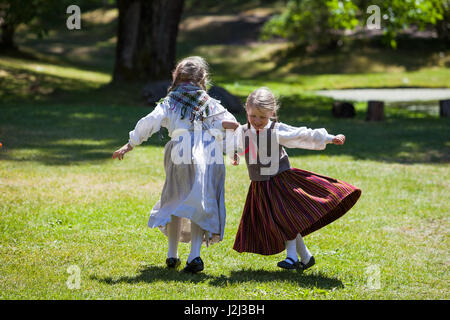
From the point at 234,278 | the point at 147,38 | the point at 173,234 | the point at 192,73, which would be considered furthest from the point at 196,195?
the point at 147,38

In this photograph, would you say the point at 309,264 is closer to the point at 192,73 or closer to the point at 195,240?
the point at 195,240

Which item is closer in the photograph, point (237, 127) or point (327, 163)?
point (237, 127)

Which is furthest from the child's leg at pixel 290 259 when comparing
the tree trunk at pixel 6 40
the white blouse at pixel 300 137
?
the tree trunk at pixel 6 40

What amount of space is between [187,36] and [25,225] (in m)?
31.7

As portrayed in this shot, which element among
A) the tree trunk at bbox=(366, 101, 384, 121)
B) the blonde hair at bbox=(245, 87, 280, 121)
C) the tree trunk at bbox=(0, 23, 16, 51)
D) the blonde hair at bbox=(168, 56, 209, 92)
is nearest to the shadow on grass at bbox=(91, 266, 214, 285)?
the blonde hair at bbox=(245, 87, 280, 121)

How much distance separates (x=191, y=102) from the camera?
523 centimetres

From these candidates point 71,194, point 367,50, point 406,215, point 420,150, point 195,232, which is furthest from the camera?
point 367,50

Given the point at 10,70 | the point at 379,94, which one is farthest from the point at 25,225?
the point at 379,94

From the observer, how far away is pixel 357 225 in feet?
23.4

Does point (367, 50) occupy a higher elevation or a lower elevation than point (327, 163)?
higher

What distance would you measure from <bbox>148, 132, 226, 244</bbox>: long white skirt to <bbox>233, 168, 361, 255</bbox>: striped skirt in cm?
27

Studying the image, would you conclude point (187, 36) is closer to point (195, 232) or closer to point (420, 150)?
point (420, 150)

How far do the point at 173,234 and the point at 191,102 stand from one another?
3.63 ft

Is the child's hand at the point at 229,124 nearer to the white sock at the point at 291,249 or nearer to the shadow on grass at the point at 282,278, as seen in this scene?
the white sock at the point at 291,249
